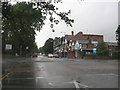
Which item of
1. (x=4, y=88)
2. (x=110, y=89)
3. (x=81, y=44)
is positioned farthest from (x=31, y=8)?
(x=81, y=44)

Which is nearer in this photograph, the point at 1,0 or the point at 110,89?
the point at 110,89

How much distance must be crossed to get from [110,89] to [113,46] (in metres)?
93.1

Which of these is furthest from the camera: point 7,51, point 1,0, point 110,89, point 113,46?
point 113,46

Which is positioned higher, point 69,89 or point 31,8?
point 31,8

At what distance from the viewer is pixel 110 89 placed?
31.9 ft

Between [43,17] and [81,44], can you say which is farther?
[81,44]

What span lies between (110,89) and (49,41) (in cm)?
17124

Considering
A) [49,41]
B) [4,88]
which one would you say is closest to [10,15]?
[4,88]

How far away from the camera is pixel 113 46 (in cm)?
10050

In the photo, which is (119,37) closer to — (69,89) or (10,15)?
(10,15)

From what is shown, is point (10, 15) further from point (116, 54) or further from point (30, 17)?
point (116, 54)

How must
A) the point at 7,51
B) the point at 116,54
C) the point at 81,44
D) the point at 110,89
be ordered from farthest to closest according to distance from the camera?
1. the point at 81,44
2. the point at 7,51
3. the point at 116,54
4. the point at 110,89

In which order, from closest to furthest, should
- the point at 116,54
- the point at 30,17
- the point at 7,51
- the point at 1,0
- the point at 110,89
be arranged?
the point at 110,89 → the point at 1,0 → the point at 30,17 → the point at 116,54 → the point at 7,51

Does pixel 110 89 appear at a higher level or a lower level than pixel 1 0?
lower
